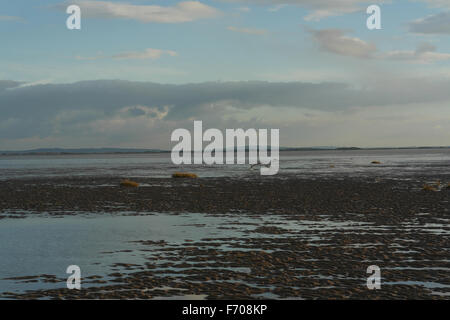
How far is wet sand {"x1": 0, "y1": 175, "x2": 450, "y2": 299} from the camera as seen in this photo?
12.2m

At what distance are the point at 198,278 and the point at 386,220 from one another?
1432 cm

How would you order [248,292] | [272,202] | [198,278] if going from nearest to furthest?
[248,292] < [198,278] < [272,202]

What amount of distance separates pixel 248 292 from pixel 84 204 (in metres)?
24.5

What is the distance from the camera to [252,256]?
53.3 feet

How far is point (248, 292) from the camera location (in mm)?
12016

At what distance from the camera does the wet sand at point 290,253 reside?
12.2m

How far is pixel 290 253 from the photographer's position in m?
16.6

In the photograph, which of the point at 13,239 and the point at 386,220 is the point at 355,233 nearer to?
the point at 386,220
